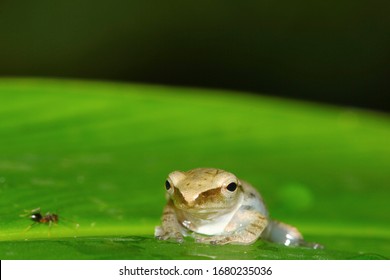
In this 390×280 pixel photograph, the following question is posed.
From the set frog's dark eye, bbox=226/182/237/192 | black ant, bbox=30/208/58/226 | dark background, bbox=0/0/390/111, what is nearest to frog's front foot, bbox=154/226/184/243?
frog's dark eye, bbox=226/182/237/192

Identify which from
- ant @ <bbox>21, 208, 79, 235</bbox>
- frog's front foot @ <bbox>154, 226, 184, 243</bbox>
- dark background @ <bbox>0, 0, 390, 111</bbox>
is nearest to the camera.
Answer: frog's front foot @ <bbox>154, 226, 184, 243</bbox>

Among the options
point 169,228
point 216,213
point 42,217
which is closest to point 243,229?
point 216,213

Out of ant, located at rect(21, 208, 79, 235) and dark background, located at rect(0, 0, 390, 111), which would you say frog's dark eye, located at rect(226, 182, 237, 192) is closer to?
ant, located at rect(21, 208, 79, 235)

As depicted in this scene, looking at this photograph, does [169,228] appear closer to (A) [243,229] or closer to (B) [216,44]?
(A) [243,229]

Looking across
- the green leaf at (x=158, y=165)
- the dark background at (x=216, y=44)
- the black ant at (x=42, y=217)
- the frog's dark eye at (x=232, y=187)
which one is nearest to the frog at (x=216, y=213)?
the frog's dark eye at (x=232, y=187)

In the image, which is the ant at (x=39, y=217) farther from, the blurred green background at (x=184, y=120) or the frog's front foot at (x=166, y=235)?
the frog's front foot at (x=166, y=235)

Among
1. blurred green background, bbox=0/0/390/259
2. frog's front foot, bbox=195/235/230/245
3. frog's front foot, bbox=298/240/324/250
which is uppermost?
blurred green background, bbox=0/0/390/259

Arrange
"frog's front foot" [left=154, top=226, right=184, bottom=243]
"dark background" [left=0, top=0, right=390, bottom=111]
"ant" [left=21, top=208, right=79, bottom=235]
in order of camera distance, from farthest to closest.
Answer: "dark background" [left=0, top=0, right=390, bottom=111] → "ant" [left=21, top=208, right=79, bottom=235] → "frog's front foot" [left=154, top=226, right=184, bottom=243]
